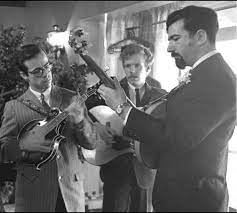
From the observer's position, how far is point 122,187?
1.43m

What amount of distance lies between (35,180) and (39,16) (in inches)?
26.1

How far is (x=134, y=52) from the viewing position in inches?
55.4

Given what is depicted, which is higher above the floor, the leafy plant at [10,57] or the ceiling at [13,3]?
the ceiling at [13,3]

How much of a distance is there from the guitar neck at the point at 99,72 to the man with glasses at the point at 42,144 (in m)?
0.13

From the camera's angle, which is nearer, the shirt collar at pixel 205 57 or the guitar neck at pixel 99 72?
the shirt collar at pixel 205 57

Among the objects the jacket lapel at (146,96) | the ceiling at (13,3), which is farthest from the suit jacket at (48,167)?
the ceiling at (13,3)

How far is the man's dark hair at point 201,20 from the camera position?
1.25 meters

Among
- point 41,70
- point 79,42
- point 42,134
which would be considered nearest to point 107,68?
point 79,42

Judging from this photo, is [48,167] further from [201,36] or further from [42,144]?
[201,36]

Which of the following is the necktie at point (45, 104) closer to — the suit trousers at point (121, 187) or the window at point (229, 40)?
the suit trousers at point (121, 187)

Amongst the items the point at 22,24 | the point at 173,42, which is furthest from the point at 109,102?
the point at 22,24

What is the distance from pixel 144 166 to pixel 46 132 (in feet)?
1.31

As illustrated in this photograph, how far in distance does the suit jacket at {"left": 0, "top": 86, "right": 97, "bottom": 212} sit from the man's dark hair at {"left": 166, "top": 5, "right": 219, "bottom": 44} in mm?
505

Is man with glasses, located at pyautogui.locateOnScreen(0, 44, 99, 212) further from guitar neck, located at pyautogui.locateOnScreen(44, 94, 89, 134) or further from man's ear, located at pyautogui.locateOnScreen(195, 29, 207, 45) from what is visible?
man's ear, located at pyautogui.locateOnScreen(195, 29, 207, 45)
